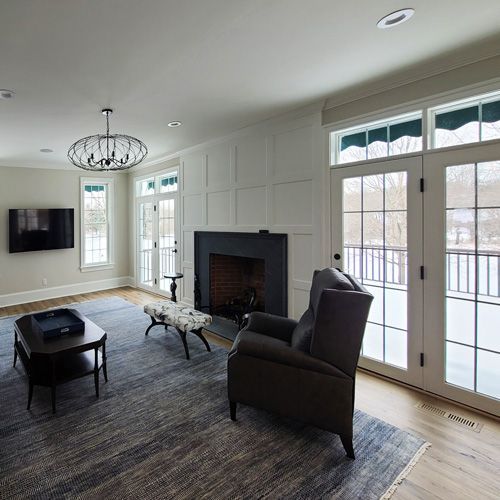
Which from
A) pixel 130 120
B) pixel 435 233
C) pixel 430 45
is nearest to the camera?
pixel 430 45

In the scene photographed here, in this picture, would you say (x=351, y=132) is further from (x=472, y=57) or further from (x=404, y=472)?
(x=404, y=472)

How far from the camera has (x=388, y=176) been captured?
9.50ft

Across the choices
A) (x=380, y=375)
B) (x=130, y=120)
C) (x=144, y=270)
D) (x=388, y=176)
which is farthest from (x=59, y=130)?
(x=380, y=375)

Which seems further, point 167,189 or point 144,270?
point 144,270

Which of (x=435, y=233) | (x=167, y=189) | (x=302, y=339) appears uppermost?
(x=167, y=189)

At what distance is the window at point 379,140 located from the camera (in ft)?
9.14

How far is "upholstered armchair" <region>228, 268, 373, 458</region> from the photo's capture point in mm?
1911

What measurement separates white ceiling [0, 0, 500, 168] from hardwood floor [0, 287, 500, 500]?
2694 millimetres

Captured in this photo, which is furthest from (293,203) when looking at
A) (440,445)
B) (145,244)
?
(145,244)

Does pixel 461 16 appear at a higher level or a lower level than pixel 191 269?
higher

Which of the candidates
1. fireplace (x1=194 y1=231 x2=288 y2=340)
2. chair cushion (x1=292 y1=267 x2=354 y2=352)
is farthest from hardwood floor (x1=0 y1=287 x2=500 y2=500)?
fireplace (x1=194 y1=231 x2=288 y2=340)

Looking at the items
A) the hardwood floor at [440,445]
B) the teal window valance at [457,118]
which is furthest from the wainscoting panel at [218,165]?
the hardwood floor at [440,445]

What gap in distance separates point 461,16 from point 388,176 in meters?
1.20

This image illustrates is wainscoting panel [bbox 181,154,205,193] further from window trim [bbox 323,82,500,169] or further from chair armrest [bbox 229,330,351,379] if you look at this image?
chair armrest [bbox 229,330,351,379]
